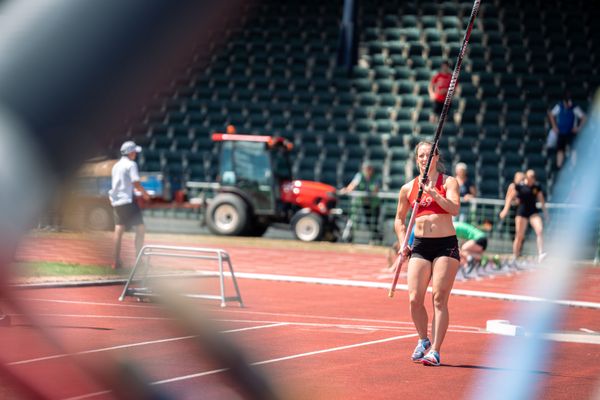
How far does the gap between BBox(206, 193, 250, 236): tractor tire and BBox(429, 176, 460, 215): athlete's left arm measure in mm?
14172

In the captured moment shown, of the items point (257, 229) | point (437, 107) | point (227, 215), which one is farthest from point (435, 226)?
point (437, 107)

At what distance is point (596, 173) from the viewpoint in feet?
4.88

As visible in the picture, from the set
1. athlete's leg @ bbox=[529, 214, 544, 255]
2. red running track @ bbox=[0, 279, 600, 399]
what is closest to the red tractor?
athlete's leg @ bbox=[529, 214, 544, 255]

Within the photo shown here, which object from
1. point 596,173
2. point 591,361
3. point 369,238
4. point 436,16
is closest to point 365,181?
point 369,238

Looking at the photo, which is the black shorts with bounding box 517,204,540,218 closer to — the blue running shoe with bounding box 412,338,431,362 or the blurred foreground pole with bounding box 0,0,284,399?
the blue running shoe with bounding box 412,338,431,362

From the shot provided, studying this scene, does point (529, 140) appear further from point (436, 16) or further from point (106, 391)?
point (106, 391)

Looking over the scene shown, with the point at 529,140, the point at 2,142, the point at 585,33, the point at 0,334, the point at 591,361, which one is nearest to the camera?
the point at 2,142

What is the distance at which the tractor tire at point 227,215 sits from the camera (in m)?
20.6

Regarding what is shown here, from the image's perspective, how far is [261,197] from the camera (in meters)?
20.8

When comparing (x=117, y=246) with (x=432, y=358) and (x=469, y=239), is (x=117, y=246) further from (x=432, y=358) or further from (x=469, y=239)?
(x=469, y=239)

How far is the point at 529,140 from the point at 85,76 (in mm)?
22371

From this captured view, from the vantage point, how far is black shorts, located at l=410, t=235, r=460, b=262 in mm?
6570

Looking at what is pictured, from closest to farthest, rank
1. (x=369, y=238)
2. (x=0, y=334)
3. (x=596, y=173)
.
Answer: (x=0, y=334), (x=596, y=173), (x=369, y=238)

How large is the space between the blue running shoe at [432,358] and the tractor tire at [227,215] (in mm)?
14060
